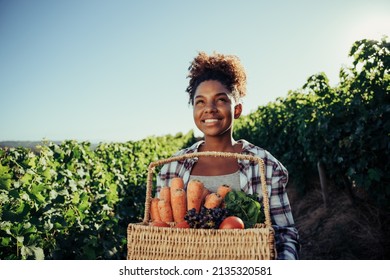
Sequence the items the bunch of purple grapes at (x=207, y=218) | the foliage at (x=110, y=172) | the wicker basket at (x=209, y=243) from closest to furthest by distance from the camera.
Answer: the wicker basket at (x=209, y=243)
the bunch of purple grapes at (x=207, y=218)
the foliage at (x=110, y=172)

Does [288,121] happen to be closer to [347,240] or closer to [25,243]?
[347,240]

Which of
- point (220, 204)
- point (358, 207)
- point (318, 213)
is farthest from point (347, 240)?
point (220, 204)

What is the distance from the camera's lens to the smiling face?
2.09m

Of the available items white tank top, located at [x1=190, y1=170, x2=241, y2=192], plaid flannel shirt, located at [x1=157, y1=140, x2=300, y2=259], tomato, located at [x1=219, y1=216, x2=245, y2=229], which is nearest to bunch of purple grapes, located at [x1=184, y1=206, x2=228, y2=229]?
tomato, located at [x1=219, y1=216, x2=245, y2=229]

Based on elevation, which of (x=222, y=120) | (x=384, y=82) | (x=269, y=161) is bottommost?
(x=269, y=161)

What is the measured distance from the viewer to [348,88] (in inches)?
186

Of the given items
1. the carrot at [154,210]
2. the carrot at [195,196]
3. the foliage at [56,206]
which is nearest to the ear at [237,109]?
the carrot at [195,196]

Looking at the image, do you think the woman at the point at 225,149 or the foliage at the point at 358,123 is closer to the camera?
the woman at the point at 225,149

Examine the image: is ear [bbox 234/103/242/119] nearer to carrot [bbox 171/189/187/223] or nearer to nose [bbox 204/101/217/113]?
nose [bbox 204/101/217/113]

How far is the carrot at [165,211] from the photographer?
175cm

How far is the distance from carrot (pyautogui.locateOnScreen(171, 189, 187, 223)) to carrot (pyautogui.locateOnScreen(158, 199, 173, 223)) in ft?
0.08

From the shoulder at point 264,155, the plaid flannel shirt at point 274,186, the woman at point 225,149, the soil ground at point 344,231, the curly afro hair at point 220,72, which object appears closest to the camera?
the plaid flannel shirt at point 274,186

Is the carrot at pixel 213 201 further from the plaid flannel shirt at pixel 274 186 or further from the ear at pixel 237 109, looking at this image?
the ear at pixel 237 109

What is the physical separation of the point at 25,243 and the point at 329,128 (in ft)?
12.7
